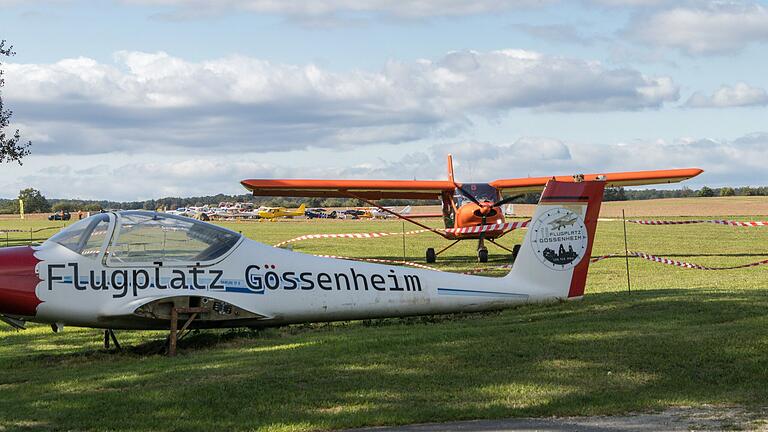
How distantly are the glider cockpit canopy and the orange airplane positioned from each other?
13561 millimetres

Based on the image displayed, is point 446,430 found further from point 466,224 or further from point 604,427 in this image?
point 466,224

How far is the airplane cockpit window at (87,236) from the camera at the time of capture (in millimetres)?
9562

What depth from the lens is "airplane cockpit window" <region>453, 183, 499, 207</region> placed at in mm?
25219

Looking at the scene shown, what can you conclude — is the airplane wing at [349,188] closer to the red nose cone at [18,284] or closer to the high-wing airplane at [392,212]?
the high-wing airplane at [392,212]

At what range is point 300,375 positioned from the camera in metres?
7.63

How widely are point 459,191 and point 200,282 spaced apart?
1654 cm

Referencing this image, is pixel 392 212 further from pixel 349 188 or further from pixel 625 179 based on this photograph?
pixel 625 179

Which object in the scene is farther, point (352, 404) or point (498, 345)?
point (498, 345)

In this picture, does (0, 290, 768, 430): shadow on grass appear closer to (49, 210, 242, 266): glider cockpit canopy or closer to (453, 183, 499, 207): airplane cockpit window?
(49, 210, 242, 266): glider cockpit canopy

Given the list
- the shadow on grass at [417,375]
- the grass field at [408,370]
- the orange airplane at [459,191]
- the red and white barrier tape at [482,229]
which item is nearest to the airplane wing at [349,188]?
the orange airplane at [459,191]

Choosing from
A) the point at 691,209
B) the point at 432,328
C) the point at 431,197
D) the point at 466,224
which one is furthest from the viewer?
the point at 691,209

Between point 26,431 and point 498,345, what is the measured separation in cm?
423

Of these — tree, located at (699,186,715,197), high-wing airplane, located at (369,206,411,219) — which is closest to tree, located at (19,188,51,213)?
high-wing airplane, located at (369,206,411,219)

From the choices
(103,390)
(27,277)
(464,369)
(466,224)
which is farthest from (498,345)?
(466,224)
